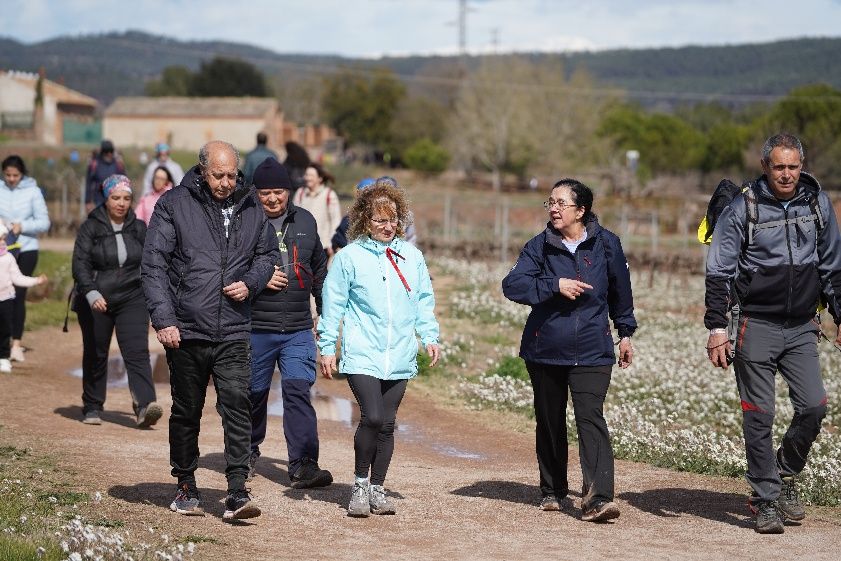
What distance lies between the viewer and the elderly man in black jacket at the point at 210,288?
7605mm

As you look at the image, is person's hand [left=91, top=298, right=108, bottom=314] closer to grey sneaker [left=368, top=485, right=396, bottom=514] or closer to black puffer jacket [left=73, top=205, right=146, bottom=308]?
black puffer jacket [left=73, top=205, right=146, bottom=308]

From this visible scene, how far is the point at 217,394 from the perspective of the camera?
780cm

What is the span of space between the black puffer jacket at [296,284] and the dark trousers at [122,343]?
2.53 metres

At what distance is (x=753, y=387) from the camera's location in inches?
318

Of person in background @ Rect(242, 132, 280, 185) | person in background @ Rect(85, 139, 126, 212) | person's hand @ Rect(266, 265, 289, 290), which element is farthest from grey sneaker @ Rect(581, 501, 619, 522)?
person in background @ Rect(85, 139, 126, 212)

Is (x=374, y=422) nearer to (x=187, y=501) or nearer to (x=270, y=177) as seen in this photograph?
(x=187, y=501)

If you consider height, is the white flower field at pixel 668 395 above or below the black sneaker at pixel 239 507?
below

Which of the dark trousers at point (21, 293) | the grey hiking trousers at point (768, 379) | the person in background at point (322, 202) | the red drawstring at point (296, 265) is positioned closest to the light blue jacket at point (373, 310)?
the red drawstring at point (296, 265)

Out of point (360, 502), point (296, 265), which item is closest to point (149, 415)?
point (296, 265)

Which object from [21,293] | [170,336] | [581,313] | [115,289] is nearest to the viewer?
[170,336]

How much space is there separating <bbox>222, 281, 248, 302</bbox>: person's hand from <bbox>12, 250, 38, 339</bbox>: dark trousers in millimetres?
7193

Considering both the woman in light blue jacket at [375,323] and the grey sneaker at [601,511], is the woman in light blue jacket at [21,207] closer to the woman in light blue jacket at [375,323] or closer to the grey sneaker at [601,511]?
the woman in light blue jacket at [375,323]

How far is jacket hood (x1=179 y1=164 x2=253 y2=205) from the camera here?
7.65 m

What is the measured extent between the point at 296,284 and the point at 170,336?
1.83 metres
